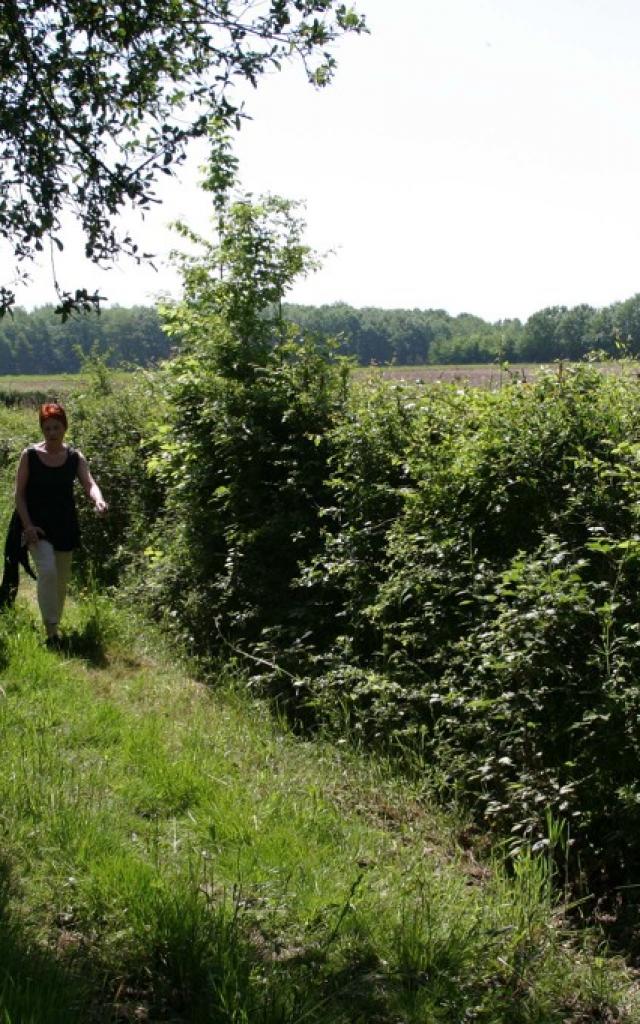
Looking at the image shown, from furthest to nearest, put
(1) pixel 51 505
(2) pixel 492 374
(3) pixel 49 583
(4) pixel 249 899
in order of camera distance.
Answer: (1) pixel 51 505, (3) pixel 49 583, (2) pixel 492 374, (4) pixel 249 899

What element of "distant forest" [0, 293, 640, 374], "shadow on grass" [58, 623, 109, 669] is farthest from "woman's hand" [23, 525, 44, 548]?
"distant forest" [0, 293, 640, 374]

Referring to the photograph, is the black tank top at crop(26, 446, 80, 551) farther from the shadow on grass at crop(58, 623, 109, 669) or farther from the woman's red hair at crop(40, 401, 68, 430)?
the shadow on grass at crop(58, 623, 109, 669)

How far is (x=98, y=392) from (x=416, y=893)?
11967 mm

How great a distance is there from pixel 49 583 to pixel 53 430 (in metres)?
1.34

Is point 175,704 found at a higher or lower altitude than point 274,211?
lower

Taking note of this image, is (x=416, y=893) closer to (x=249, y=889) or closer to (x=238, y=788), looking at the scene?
(x=249, y=889)

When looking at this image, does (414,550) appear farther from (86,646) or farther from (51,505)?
(51,505)

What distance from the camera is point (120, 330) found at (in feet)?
105

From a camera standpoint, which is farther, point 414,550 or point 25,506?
point 25,506

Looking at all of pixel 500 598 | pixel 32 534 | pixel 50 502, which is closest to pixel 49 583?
pixel 32 534

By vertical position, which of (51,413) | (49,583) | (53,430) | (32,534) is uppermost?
(51,413)

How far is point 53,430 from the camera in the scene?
28.1 feet

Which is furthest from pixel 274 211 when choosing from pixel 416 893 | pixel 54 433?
pixel 416 893

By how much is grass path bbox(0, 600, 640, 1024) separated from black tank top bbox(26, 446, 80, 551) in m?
2.67
